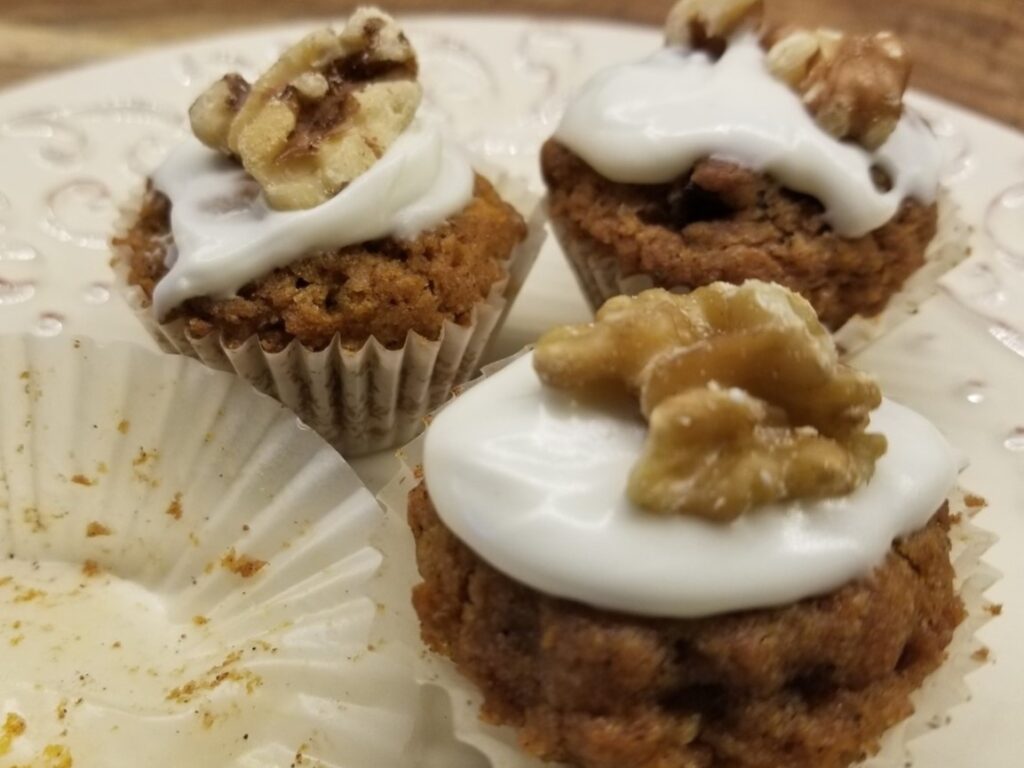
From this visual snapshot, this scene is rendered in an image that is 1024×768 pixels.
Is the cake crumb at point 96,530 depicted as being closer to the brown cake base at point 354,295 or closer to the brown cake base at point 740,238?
the brown cake base at point 354,295

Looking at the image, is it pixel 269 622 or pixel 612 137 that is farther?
pixel 612 137

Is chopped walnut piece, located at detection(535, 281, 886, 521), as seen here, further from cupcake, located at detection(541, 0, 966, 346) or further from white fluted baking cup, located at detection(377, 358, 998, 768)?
cupcake, located at detection(541, 0, 966, 346)

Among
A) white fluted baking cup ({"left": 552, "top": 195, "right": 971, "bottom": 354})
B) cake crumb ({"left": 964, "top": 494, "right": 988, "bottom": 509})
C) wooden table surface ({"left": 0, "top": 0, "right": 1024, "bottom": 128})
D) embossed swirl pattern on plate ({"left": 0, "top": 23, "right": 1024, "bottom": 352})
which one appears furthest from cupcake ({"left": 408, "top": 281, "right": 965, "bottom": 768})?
wooden table surface ({"left": 0, "top": 0, "right": 1024, "bottom": 128})

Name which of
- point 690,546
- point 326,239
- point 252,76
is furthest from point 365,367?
point 252,76

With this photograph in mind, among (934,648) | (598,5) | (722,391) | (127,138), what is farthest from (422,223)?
(598,5)

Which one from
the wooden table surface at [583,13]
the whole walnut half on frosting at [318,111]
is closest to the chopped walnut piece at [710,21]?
the whole walnut half on frosting at [318,111]

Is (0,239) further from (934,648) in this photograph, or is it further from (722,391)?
(934,648)
